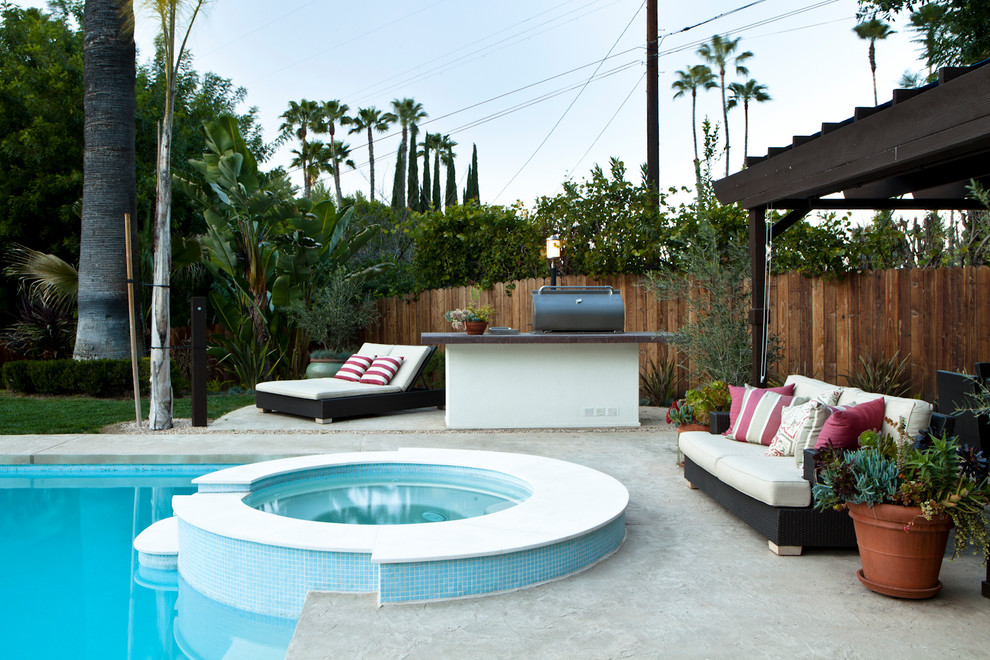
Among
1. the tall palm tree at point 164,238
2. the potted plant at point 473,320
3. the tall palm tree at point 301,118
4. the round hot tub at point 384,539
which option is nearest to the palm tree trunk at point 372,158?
the tall palm tree at point 301,118

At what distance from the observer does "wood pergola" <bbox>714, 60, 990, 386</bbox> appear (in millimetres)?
3785

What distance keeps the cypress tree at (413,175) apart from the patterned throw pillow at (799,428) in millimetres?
26157

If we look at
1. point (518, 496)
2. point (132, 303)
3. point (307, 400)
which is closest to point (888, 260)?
point (518, 496)

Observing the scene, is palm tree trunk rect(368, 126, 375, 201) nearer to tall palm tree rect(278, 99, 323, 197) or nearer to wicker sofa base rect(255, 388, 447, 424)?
tall palm tree rect(278, 99, 323, 197)

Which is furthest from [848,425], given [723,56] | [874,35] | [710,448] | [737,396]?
[723,56]

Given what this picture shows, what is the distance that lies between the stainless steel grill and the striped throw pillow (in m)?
3.02

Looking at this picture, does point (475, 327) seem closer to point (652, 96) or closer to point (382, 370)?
point (382, 370)

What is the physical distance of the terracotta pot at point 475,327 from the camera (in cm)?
813

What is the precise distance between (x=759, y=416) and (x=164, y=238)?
6118mm

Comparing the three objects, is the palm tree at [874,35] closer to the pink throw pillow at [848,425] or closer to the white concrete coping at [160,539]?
the pink throw pillow at [848,425]

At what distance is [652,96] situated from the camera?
1186cm

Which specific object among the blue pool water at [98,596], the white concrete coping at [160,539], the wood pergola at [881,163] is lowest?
the blue pool water at [98,596]

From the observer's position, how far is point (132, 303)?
Result: 7.61 metres

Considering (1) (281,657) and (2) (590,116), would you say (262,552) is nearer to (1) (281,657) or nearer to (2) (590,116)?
(1) (281,657)
